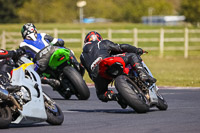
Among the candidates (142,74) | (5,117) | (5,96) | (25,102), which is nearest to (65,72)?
(142,74)

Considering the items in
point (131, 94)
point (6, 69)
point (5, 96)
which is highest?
point (6, 69)

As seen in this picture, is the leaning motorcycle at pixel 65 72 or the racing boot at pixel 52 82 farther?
the racing boot at pixel 52 82

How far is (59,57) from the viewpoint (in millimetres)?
12711

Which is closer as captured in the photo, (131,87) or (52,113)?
(52,113)

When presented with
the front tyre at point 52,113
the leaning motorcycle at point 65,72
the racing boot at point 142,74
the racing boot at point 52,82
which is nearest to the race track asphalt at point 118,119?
the front tyre at point 52,113

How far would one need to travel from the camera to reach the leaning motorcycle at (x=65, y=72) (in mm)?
12461

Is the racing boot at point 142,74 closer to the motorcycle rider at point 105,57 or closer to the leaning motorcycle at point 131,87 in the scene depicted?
the motorcycle rider at point 105,57

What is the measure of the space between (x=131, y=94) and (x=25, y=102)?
209cm

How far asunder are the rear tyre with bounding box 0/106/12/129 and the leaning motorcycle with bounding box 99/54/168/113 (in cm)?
227

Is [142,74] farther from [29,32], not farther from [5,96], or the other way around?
[29,32]

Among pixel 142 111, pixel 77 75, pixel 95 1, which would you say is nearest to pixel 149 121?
pixel 142 111

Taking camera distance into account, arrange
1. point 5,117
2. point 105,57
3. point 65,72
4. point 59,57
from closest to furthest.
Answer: point 5,117 → point 105,57 → point 65,72 → point 59,57

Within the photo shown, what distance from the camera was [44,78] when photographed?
12.9 metres

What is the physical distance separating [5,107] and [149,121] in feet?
7.32
